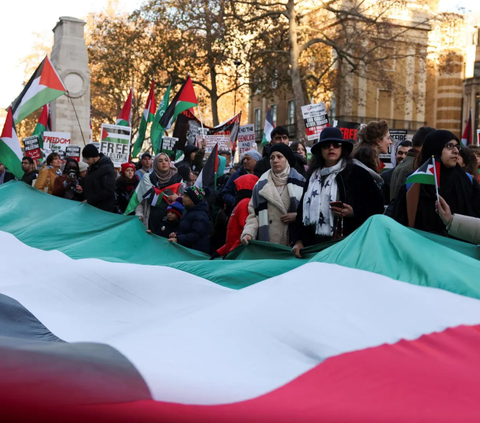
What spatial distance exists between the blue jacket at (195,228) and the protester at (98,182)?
2440mm

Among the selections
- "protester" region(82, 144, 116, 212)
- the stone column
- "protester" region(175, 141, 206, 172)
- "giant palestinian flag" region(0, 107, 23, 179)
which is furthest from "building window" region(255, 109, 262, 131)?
"protester" region(82, 144, 116, 212)

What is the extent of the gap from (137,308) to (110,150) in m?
10.6

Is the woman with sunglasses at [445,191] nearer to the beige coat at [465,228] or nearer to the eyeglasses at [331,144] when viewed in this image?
the beige coat at [465,228]

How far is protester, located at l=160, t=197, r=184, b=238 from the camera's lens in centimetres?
860

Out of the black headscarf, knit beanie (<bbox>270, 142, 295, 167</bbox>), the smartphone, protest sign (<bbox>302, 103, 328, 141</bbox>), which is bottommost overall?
the smartphone

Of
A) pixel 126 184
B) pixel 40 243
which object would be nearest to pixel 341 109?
pixel 126 184

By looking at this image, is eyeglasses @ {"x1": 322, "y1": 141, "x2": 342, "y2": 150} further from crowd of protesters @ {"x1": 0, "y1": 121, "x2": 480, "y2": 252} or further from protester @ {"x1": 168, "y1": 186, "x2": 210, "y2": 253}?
protester @ {"x1": 168, "y1": 186, "x2": 210, "y2": 253}

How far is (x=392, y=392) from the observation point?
3.04 m

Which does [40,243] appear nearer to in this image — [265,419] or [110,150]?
[265,419]

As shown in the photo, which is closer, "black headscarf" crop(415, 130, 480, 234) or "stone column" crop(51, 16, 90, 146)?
"black headscarf" crop(415, 130, 480, 234)

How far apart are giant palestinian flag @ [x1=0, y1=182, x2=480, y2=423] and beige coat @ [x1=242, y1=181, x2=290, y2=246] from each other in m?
1.11

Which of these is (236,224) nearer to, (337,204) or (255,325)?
(337,204)

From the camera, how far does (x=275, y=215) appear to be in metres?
6.76

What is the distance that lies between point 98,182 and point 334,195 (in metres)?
5.33
